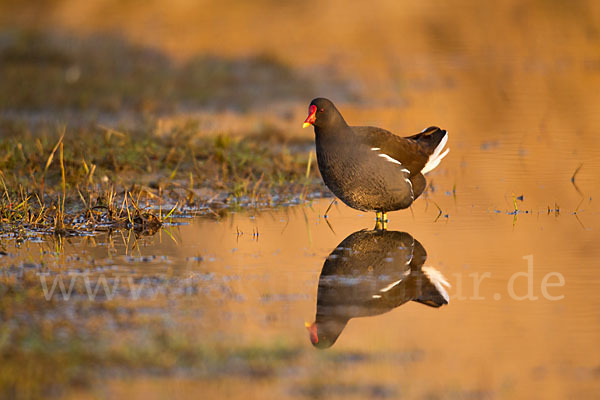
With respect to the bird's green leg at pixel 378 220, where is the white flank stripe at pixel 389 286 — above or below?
below

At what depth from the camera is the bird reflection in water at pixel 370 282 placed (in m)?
5.93

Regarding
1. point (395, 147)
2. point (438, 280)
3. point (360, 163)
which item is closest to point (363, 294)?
point (438, 280)

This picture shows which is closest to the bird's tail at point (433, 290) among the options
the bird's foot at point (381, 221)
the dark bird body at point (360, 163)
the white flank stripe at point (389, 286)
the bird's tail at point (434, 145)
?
the white flank stripe at point (389, 286)

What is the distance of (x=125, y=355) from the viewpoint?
514 cm

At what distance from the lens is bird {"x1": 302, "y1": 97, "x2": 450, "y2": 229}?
27.5 feet

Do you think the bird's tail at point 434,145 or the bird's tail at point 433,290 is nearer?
the bird's tail at point 433,290

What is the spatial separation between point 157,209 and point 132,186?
0.36 metres

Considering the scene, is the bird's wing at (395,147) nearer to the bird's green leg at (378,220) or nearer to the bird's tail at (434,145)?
the bird's tail at (434,145)

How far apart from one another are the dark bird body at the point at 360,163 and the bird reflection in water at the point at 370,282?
47 centimetres

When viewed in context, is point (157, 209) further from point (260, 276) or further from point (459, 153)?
point (459, 153)

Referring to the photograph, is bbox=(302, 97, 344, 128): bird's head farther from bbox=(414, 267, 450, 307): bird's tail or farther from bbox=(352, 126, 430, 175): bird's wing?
bbox=(414, 267, 450, 307): bird's tail

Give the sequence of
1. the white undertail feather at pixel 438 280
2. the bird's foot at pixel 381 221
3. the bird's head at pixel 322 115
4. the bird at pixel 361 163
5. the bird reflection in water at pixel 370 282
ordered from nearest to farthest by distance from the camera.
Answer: the bird reflection in water at pixel 370 282 < the white undertail feather at pixel 438 280 < the bird at pixel 361 163 < the bird's head at pixel 322 115 < the bird's foot at pixel 381 221

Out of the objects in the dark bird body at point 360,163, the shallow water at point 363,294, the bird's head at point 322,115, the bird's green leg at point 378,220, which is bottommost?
the shallow water at point 363,294

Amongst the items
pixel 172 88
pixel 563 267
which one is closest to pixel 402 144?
pixel 563 267
